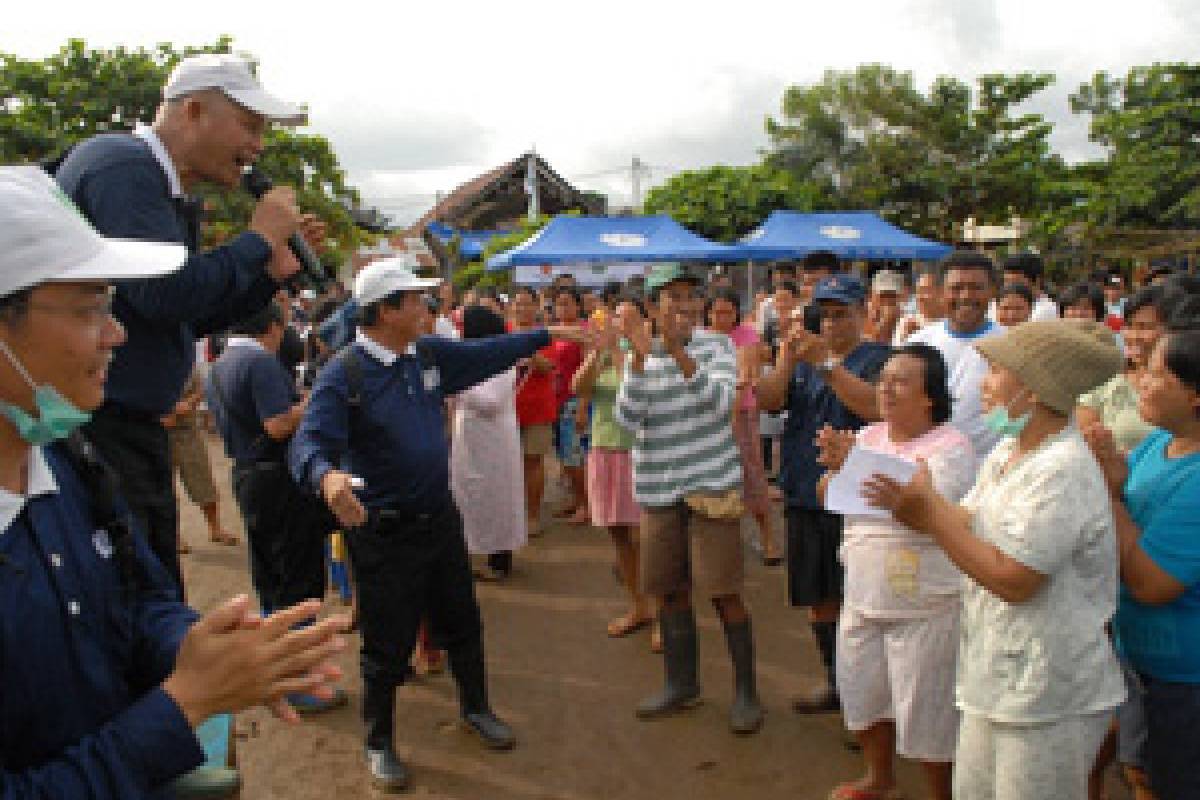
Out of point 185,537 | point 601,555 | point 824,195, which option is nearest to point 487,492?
point 601,555

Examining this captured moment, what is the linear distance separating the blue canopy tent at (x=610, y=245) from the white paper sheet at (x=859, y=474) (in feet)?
42.1

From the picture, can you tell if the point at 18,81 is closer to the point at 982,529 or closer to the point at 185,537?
the point at 185,537

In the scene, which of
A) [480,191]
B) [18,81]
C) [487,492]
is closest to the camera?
[487,492]

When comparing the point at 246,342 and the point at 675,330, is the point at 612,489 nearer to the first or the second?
the point at 675,330

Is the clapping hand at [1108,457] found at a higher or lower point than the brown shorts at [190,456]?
higher

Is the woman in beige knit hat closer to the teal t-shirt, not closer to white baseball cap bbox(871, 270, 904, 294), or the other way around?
the teal t-shirt

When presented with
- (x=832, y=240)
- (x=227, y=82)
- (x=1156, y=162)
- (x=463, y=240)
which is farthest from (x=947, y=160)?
(x=227, y=82)

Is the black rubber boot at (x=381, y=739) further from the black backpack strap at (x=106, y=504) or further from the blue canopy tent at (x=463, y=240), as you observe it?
the blue canopy tent at (x=463, y=240)

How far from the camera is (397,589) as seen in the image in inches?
139

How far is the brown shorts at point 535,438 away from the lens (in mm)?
6844

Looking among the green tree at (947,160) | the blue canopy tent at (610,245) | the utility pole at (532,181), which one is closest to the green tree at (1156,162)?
the green tree at (947,160)

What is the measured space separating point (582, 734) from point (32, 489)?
3.13m

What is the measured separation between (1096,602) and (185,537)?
23.6 ft

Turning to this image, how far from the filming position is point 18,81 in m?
19.4
